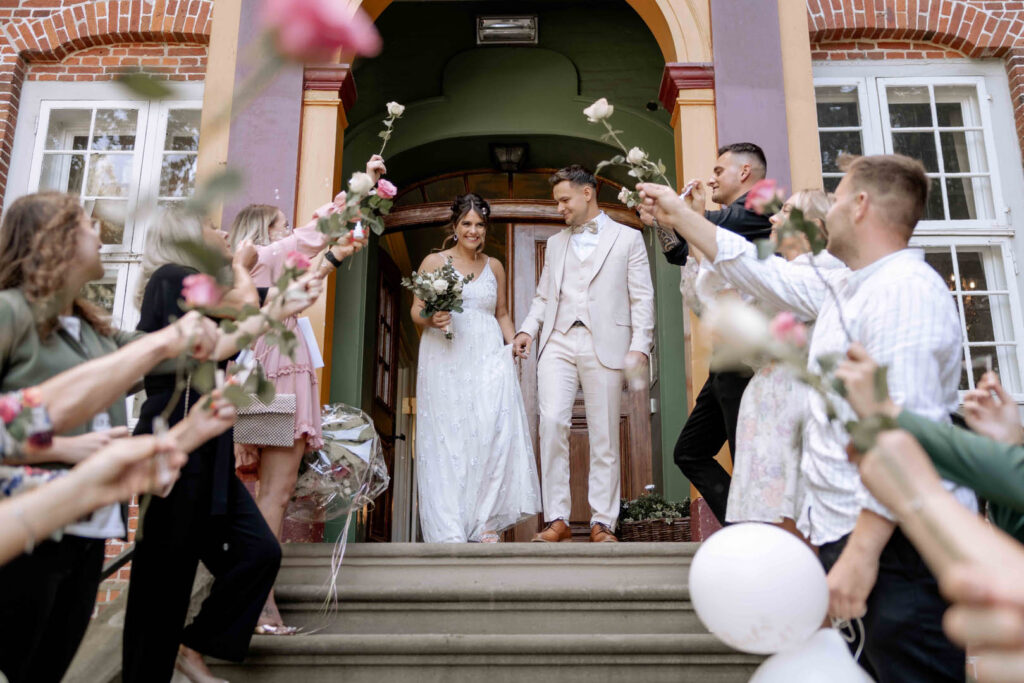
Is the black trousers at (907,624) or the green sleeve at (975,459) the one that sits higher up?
the green sleeve at (975,459)

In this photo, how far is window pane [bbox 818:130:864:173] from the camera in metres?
6.38

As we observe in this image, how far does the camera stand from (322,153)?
221 inches

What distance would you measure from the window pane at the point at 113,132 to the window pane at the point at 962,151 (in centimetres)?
563

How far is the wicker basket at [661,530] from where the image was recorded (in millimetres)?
5801

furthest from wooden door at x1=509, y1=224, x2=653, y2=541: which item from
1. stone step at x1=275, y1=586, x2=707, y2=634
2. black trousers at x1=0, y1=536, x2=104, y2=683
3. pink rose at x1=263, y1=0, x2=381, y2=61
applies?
pink rose at x1=263, y1=0, x2=381, y2=61

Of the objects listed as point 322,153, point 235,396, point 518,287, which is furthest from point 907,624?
point 518,287

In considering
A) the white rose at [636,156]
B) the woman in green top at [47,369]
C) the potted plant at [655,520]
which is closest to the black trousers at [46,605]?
the woman in green top at [47,369]

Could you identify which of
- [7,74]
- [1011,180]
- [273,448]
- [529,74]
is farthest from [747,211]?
[7,74]

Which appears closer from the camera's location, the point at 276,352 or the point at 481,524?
the point at 276,352

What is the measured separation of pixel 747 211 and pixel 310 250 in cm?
187

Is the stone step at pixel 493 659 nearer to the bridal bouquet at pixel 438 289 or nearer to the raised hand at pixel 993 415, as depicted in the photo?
the raised hand at pixel 993 415

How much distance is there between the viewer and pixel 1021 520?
201cm

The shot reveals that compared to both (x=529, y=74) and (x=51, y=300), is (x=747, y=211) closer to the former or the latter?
(x=51, y=300)

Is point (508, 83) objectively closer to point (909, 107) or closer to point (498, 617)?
point (909, 107)
